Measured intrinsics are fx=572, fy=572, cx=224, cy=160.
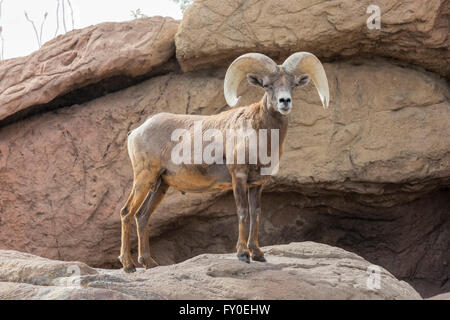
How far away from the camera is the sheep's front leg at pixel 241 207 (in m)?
6.45

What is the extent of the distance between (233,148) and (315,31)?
327cm

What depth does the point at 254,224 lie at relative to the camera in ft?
22.2

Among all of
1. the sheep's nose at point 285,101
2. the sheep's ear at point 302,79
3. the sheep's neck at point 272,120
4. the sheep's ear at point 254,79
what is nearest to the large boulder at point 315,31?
the sheep's ear at point 302,79

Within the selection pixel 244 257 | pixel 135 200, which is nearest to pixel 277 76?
pixel 244 257

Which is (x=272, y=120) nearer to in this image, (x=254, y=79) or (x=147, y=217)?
(x=254, y=79)

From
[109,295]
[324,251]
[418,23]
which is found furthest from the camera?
[418,23]

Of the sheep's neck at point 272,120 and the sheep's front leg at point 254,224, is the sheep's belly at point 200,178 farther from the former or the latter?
the sheep's neck at point 272,120

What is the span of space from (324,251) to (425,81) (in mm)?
3768

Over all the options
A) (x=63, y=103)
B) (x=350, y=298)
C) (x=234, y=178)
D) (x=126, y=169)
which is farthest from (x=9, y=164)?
(x=350, y=298)

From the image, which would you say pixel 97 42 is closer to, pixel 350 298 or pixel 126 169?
pixel 126 169

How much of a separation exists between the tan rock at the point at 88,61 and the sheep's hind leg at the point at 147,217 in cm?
312

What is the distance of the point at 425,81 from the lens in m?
9.30

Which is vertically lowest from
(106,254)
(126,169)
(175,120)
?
(106,254)

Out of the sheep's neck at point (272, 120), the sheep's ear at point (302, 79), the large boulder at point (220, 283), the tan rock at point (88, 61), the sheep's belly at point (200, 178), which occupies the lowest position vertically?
the large boulder at point (220, 283)
